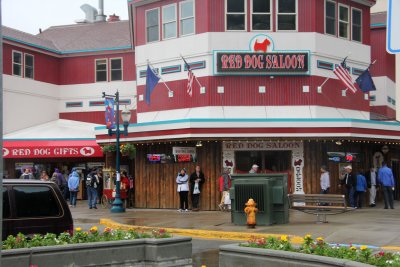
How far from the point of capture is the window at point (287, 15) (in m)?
24.6

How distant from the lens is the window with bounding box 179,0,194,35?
2512 cm

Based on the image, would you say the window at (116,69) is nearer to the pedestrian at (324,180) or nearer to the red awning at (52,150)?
the red awning at (52,150)

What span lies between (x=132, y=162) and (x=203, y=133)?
6154 millimetres

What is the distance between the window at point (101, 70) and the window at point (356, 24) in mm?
14310

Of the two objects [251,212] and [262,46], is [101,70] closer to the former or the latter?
[262,46]

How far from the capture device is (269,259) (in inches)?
334

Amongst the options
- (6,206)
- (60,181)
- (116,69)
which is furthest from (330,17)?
(6,206)

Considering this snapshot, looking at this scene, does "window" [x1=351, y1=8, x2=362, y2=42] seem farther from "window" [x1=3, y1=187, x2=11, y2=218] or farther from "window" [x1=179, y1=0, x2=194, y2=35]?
"window" [x1=3, y1=187, x2=11, y2=218]

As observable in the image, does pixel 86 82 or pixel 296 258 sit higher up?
pixel 86 82

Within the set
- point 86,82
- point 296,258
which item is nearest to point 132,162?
point 86,82

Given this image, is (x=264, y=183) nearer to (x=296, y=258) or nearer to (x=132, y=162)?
(x=296, y=258)

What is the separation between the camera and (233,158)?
2338cm

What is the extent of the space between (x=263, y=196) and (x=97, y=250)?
837 cm

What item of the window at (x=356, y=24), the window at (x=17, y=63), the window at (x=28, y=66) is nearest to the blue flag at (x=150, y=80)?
the window at (x=356, y=24)
